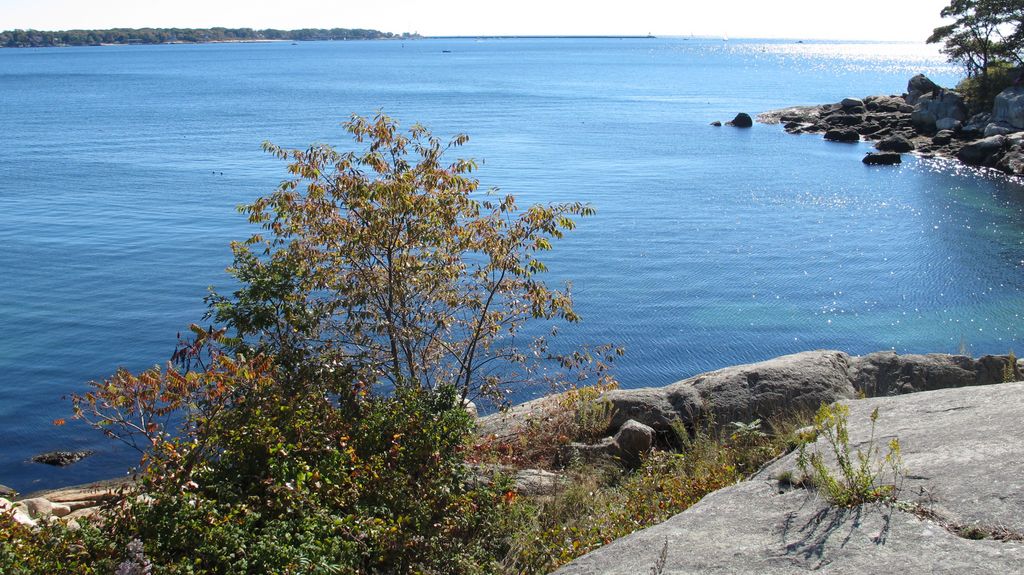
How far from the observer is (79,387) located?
21594mm

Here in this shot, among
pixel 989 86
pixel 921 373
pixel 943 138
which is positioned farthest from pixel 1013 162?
pixel 921 373

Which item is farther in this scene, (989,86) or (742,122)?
(742,122)

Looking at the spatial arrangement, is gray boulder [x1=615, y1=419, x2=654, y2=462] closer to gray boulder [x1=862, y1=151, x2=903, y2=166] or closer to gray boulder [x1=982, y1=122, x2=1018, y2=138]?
gray boulder [x1=862, y1=151, x2=903, y2=166]

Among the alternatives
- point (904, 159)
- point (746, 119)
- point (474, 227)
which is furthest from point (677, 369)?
point (746, 119)

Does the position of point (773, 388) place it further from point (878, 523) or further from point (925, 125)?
point (925, 125)

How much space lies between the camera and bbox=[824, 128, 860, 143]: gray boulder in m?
70.2

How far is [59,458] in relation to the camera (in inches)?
717

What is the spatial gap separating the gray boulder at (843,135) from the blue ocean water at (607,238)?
128cm

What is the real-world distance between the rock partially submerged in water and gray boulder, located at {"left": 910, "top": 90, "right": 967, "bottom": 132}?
222 feet

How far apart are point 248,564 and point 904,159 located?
2477 inches

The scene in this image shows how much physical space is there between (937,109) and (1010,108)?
893 centimetres

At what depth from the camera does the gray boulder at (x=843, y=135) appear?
230ft

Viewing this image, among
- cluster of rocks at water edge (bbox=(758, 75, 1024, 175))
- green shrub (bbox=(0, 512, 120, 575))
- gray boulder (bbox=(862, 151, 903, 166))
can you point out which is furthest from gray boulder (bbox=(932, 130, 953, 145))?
green shrub (bbox=(0, 512, 120, 575))

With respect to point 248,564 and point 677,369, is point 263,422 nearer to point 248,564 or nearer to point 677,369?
point 248,564
